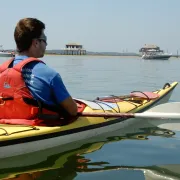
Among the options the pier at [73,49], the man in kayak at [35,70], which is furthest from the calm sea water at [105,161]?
the pier at [73,49]

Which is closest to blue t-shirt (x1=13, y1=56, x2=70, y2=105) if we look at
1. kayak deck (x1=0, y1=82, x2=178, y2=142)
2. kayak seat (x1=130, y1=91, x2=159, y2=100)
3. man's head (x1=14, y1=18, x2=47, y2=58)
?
man's head (x1=14, y1=18, x2=47, y2=58)

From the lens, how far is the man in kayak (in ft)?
13.3

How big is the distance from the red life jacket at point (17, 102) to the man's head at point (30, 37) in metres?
0.17

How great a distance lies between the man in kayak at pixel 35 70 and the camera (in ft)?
13.3

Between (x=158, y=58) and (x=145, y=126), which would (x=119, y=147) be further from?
(x=158, y=58)

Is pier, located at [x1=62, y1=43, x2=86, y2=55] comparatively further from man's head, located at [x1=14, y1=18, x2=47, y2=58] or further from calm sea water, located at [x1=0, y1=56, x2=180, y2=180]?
man's head, located at [x1=14, y1=18, x2=47, y2=58]

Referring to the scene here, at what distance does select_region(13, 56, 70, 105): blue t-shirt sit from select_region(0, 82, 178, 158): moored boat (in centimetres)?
41

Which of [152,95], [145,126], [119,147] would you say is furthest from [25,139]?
[152,95]

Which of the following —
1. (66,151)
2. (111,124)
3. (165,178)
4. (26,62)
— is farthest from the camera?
(111,124)

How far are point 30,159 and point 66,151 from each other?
584mm

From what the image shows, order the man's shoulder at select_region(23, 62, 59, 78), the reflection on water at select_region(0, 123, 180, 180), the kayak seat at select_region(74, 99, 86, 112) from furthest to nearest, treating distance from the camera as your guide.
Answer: the kayak seat at select_region(74, 99, 86, 112) < the man's shoulder at select_region(23, 62, 59, 78) < the reflection on water at select_region(0, 123, 180, 180)

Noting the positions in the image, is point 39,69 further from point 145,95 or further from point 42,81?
Answer: point 145,95

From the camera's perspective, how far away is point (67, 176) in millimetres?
3746

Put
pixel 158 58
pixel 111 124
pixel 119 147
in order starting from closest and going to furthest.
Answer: pixel 119 147, pixel 111 124, pixel 158 58
